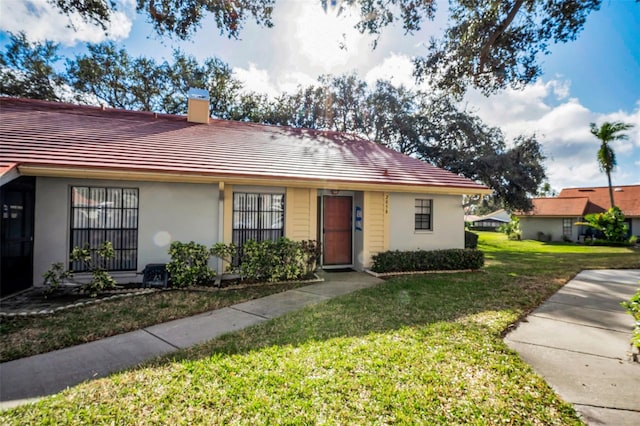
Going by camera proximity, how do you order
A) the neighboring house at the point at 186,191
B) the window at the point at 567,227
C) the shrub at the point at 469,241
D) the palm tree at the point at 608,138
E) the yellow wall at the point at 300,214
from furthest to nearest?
the window at the point at 567,227
the palm tree at the point at 608,138
the shrub at the point at 469,241
the yellow wall at the point at 300,214
the neighboring house at the point at 186,191

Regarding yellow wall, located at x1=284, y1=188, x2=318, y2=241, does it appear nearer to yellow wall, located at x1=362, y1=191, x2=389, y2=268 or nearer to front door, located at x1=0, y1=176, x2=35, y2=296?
yellow wall, located at x1=362, y1=191, x2=389, y2=268

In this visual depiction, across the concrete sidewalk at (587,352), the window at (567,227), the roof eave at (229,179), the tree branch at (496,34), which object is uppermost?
the tree branch at (496,34)

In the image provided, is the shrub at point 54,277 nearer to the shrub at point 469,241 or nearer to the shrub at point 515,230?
the shrub at point 469,241

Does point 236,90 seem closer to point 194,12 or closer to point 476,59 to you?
point 194,12

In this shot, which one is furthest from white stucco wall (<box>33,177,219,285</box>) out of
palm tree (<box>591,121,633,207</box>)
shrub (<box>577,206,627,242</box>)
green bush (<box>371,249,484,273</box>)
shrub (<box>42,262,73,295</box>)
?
palm tree (<box>591,121,633,207</box>)

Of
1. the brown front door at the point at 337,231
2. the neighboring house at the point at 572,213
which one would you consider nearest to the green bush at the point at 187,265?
the brown front door at the point at 337,231

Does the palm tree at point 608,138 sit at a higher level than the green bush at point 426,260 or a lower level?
higher

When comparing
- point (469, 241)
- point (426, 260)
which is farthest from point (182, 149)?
point (469, 241)

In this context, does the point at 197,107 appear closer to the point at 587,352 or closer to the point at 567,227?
the point at 587,352

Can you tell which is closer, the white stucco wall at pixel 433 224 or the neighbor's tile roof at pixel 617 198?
the white stucco wall at pixel 433 224

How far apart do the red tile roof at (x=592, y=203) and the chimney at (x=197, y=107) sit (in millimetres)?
26053

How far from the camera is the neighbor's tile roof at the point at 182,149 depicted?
6.58 m

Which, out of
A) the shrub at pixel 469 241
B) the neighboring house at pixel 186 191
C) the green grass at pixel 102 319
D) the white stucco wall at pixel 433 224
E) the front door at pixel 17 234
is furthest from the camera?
the shrub at pixel 469 241

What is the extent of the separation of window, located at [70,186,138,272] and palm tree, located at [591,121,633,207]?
32.9m
